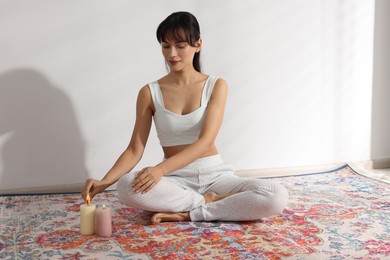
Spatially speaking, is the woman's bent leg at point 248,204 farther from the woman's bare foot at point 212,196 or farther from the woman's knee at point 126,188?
the woman's knee at point 126,188

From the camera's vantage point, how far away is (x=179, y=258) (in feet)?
6.11

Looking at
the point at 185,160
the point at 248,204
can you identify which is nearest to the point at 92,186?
the point at 185,160

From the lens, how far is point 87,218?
6.92 feet

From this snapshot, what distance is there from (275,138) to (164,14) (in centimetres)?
95

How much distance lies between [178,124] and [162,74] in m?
0.71

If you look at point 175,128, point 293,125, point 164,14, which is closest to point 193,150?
point 175,128

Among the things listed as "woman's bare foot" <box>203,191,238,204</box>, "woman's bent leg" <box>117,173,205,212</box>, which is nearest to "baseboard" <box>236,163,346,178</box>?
"woman's bare foot" <box>203,191,238,204</box>

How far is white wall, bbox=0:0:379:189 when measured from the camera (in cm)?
283

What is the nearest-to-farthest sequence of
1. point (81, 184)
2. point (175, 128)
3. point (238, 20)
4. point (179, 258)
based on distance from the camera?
1. point (179, 258)
2. point (175, 128)
3. point (81, 184)
4. point (238, 20)

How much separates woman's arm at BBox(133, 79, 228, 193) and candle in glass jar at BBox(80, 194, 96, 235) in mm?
184

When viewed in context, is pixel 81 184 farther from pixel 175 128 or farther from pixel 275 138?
pixel 275 138

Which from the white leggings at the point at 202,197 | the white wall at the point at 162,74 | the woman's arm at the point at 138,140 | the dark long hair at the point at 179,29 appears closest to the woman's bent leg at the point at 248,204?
the white leggings at the point at 202,197

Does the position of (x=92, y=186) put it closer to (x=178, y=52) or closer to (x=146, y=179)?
(x=146, y=179)

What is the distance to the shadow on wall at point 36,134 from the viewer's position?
2.81 meters
